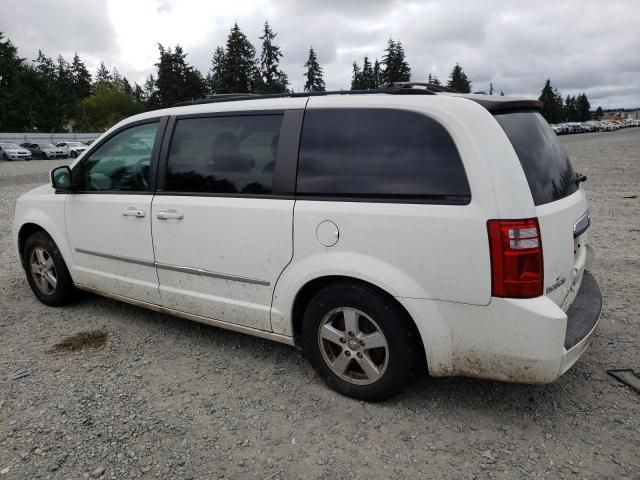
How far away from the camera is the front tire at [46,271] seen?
4.57 metres

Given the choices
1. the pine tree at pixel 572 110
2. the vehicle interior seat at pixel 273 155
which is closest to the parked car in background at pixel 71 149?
the vehicle interior seat at pixel 273 155

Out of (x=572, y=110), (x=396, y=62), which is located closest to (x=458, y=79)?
(x=396, y=62)

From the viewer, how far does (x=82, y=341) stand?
4004mm

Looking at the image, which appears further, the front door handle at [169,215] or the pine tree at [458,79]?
the pine tree at [458,79]

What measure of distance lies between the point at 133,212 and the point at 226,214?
0.94 m

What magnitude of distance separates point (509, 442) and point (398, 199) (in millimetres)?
1411

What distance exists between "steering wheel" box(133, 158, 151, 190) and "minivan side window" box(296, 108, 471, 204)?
54.9 inches

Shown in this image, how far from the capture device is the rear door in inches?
123

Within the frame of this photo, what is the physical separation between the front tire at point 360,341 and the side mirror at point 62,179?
2.53 meters

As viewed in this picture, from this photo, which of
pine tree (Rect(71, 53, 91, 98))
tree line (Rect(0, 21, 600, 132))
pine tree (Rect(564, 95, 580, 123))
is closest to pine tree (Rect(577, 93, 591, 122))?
pine tree (Rect(564, 95, 580, 123))

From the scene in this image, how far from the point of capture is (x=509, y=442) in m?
2.65

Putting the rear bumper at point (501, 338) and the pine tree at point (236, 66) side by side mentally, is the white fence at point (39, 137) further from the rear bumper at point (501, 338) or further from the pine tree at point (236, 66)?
the rear bumper at point (501, 338)

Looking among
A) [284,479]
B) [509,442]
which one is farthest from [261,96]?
[509,442]

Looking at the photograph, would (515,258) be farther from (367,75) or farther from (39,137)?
(367,75)
